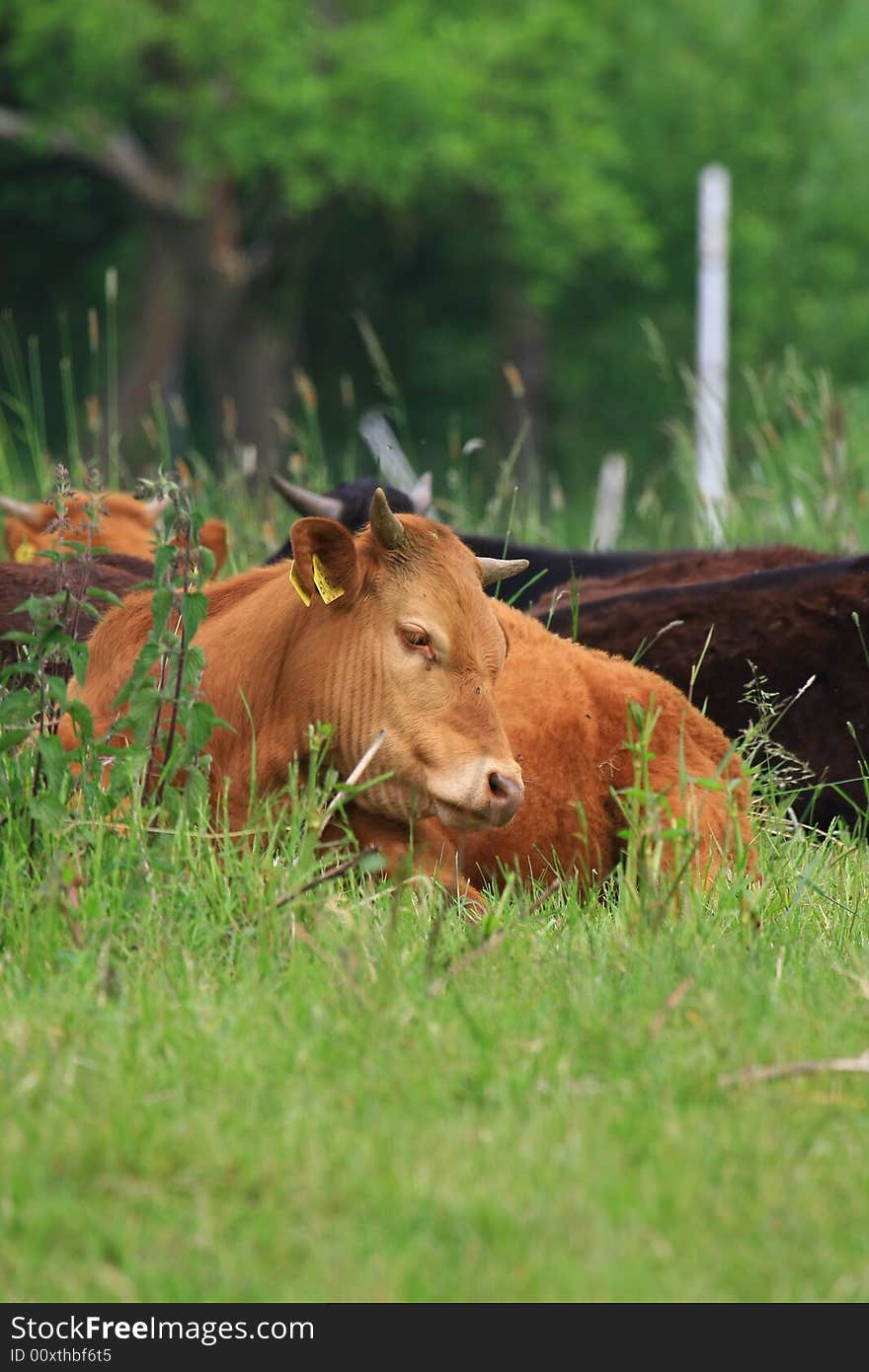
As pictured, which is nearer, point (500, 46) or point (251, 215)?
point (500, 46)

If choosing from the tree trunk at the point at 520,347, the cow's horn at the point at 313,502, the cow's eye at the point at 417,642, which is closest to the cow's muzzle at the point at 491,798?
the cow's eye at the point at 417,642

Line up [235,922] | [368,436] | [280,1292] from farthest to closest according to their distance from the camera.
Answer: [368,436]
[235,922]
[280,1292]

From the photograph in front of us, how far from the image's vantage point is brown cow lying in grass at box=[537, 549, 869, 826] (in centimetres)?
573

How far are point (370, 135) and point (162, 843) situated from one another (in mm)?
23771

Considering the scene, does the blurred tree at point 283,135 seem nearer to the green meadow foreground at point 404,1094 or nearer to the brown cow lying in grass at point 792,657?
the brown cow lying in grass at point 792,657

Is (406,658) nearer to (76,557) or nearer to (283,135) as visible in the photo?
(76,557)

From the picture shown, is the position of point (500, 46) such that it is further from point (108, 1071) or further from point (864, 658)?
point (108, 1071)

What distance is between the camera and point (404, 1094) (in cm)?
312

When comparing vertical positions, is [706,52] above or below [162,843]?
below

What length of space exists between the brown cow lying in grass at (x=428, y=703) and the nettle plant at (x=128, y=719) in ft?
0.30

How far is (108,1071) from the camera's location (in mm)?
3109

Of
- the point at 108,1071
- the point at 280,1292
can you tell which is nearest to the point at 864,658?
the point at 108,1071

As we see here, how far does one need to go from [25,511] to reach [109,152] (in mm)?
21567

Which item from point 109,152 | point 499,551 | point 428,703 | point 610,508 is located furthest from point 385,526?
point 109,152
